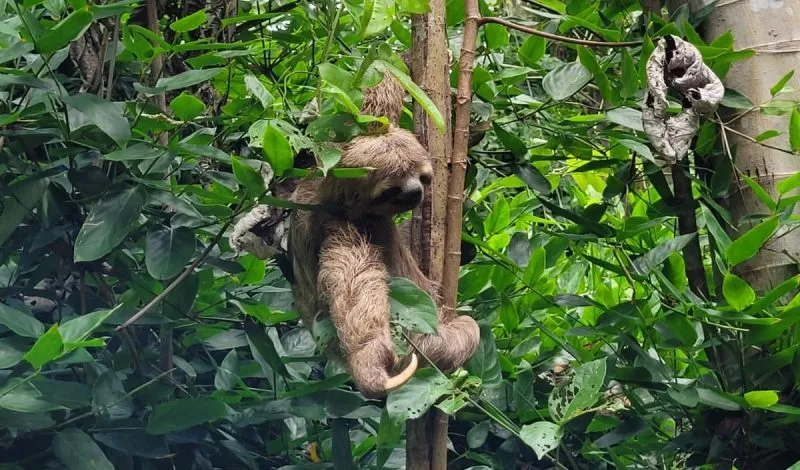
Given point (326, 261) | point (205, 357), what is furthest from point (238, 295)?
point (326, 261)

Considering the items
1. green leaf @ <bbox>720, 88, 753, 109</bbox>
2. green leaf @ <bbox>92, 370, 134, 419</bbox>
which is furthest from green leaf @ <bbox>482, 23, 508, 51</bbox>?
green leaf @ <bbox>92, 370, 134, 419</bbox>

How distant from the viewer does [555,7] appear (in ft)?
8.40

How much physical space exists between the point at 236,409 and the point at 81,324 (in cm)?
89

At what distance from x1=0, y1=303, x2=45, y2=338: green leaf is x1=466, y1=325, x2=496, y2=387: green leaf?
1043mm

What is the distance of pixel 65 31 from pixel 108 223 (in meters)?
0.50

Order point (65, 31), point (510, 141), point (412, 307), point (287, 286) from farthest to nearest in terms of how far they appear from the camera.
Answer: point (287, 286) < point (510, 141) < point (412, 307) < point (65, 31)

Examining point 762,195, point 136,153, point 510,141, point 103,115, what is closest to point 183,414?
point 136,153

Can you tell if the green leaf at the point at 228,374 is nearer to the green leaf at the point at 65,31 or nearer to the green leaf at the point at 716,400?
the green leaf at the point at 65,31

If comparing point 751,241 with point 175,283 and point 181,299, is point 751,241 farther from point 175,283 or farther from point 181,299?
point 181,299

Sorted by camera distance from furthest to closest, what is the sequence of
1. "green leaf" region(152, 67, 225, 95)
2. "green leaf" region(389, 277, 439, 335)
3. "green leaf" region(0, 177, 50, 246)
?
"green leaf" region(0, 177, 50, 246) → "green leaf" region(152, 67, 225, 95) → "green leaf" region(389, 277, 439, 335)

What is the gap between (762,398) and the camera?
2090 millimetres

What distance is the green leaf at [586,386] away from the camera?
1752 mm

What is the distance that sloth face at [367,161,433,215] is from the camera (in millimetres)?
2203

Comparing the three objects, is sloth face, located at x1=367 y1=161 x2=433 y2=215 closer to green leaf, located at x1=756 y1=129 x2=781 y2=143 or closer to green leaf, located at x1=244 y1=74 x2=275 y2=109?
green leaf, located at x1=244 y1=74 x2=275 y2=109
